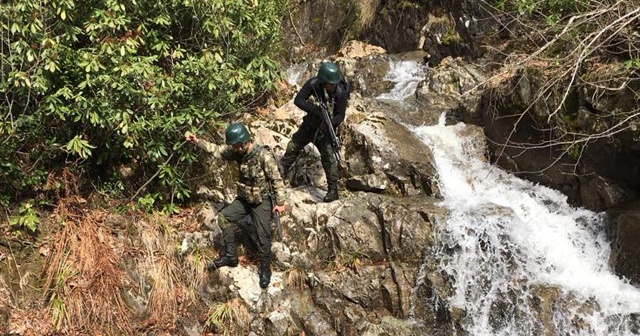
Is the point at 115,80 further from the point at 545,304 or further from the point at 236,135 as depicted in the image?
the point at 545,304

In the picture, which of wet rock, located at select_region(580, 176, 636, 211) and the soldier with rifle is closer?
the soldier with rifle

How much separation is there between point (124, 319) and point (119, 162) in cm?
266

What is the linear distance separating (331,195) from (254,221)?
1.55 meters

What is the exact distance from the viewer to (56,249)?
21.6 feet

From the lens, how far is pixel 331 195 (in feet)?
25.7

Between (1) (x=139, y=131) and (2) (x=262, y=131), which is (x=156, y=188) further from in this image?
(2) (x=262, y=131)

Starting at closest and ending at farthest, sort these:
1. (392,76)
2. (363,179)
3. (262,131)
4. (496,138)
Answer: (363,179) → (262,131) → (496,138) → (392,76)

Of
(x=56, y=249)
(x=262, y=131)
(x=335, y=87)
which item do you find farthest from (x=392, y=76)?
(x=56, y=249)

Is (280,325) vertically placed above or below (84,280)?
above

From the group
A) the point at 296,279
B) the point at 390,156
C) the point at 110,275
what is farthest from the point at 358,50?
the point at 110,275

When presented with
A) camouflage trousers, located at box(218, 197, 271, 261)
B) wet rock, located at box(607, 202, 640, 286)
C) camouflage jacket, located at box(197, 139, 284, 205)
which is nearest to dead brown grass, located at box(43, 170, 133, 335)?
camouflage trousers, located at box(218, 197, 271, 261)

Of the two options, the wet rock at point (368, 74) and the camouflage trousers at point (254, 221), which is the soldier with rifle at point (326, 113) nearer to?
the camouflage trousers at point (254, 221)

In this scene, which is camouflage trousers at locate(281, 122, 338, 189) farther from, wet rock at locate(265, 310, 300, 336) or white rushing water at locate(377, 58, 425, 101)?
white rushing water at locate(377, 58, 425, 101)

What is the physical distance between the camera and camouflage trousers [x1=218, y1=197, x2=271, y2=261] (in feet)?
22.1
